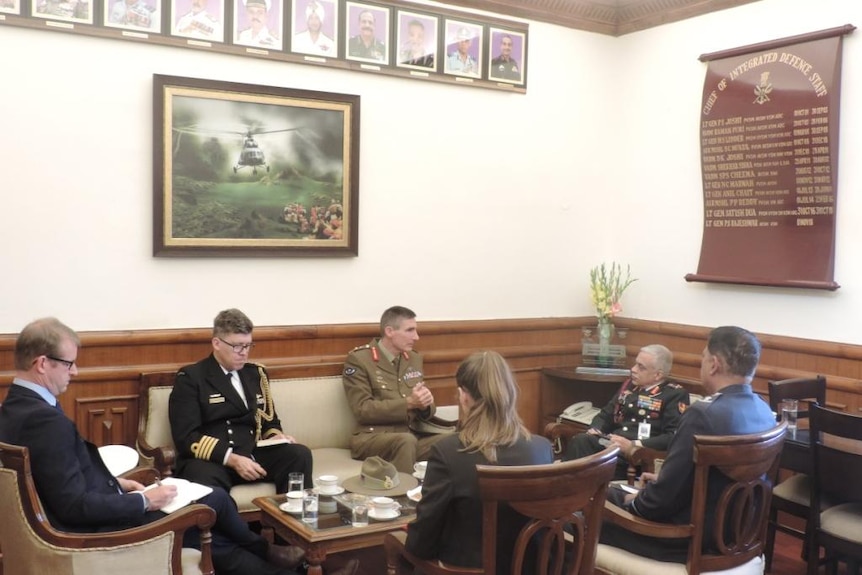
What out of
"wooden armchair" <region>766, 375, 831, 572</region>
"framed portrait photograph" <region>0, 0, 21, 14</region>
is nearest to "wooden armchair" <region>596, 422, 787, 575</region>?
"wooden armchair" <region>766, 375, 831, 572</region>

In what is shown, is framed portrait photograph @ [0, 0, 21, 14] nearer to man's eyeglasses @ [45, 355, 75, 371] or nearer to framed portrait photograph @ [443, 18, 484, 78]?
man's eyeglasses @ [45, 355, 75, 371]

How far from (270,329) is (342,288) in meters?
0.53

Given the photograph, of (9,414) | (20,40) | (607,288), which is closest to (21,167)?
(20,40)

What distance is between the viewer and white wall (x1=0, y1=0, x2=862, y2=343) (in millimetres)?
4188

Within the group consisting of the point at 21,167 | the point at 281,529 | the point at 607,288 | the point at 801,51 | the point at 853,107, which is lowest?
the point at 281,529

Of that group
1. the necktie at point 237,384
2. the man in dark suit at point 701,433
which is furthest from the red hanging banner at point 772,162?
the necktie at point 237,384

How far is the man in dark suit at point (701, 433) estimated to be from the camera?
2.97 m

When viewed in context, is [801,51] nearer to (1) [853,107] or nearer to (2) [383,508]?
(1) [853,107]

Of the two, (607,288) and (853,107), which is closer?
(853,107)

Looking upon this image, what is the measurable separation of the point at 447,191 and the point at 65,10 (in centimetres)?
243

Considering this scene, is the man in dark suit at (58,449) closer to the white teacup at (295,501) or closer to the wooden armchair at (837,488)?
the white teacup at (295,501)

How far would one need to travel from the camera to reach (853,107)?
15.0ft

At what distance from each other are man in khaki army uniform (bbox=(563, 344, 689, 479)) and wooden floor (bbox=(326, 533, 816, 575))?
89 centimetres

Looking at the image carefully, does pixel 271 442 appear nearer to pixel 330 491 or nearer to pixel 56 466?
pixel 330 491
